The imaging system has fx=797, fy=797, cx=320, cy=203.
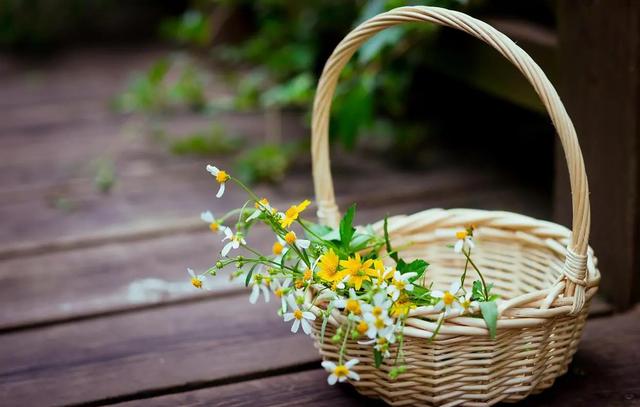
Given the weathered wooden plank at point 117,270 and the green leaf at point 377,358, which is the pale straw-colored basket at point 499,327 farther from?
the weathered wooden plank at point 117,270

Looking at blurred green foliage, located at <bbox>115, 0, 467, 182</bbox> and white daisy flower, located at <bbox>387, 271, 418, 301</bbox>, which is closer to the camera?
white daisy flower, located at <bbox>387, 271, 418, 301</bbox>

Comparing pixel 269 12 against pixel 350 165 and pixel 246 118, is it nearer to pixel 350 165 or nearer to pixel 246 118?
Result: pixel 246 118

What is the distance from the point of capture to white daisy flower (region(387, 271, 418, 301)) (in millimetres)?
884

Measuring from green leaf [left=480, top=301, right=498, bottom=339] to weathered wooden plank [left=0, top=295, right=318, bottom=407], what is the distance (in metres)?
0.36

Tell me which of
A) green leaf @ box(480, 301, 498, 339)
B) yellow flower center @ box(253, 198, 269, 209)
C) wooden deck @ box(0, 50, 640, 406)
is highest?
yellow flower center @ box(253, 198, 269, 209)

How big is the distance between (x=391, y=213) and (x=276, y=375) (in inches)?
26.9

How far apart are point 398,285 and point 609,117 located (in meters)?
0.53

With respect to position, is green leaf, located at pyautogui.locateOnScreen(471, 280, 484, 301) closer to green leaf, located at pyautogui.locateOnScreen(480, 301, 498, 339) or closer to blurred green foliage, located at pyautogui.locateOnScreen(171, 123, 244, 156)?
green leaf, located at pyautogui.locateOnScreen(480, 301, 498, 339)

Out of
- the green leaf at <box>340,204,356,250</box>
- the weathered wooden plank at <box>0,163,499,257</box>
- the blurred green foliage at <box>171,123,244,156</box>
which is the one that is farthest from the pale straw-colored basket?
the blurred green foliage at <box>171,123,244,156</box>

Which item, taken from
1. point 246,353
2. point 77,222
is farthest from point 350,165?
point 246,353

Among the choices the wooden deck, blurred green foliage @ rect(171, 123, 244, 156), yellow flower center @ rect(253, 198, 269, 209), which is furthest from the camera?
blurred green foliage @ rect(171, 123, 244, 156)

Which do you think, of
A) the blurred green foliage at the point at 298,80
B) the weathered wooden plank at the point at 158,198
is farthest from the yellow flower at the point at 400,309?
the weathered wooden plank at the point at 158,198

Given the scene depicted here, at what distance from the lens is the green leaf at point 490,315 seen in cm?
87

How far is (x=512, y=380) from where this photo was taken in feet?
3.15
